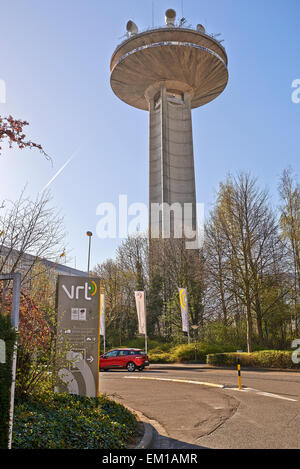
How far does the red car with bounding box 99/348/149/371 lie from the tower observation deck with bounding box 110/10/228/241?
71.6ft

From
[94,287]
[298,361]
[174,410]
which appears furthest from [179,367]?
[94,287]

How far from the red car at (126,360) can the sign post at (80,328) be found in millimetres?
15785

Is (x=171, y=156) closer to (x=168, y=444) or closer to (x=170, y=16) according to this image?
(x=170, y=16)

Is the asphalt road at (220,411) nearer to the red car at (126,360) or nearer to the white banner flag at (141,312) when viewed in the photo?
the red car at (126,360)

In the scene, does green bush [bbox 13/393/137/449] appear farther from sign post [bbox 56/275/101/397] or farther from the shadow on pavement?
sign post [bbox 56/275/101/397]

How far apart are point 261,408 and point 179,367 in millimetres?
16335

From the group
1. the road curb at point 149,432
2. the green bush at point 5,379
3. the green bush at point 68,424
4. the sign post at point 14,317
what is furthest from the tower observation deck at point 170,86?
the green bush at point 5,379

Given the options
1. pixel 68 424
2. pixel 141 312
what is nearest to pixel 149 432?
pixel 68 424

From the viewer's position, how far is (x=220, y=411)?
988 cm

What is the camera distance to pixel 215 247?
28.5 m

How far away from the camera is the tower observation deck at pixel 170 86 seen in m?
50.2

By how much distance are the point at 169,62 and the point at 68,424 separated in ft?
175

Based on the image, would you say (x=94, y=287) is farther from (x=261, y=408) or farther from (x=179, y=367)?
(x=179, y=367)
